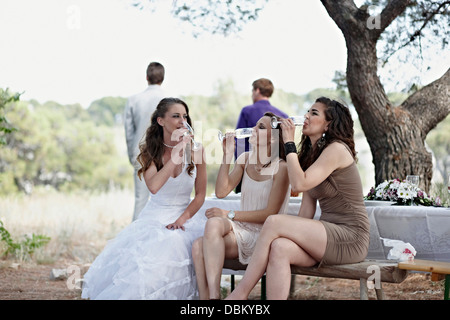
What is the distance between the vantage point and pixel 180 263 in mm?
3037

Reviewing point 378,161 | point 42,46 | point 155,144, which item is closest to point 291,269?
point 155,144

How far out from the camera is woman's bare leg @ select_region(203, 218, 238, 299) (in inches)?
113

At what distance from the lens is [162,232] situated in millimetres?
3143

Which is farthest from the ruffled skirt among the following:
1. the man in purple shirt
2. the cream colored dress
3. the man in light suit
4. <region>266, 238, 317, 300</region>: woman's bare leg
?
the man in purple shirt

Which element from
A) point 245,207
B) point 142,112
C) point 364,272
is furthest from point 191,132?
point 142,112

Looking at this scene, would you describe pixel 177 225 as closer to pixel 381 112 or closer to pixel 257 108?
pixel 381 112

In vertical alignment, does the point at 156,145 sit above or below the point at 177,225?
above

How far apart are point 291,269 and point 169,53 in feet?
50.5

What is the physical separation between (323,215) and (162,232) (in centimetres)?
83

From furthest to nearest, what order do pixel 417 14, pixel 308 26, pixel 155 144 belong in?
pixel 308 26 < pixel 417 14 < pixel 155 144

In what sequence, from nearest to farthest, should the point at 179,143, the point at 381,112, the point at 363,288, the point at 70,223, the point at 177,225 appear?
the point at 363,288, the point at 177,225, the point at 179,143, the point at 381,112, the point at 70,223

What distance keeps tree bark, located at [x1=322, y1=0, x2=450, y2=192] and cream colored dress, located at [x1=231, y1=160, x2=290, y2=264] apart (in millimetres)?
1890

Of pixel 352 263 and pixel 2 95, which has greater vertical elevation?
pixel 2 95
